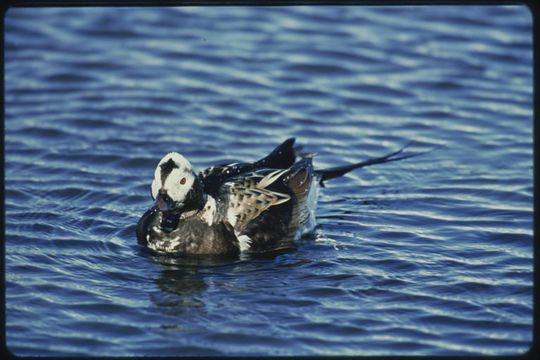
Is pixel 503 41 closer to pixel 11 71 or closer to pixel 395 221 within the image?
pixel 395 221

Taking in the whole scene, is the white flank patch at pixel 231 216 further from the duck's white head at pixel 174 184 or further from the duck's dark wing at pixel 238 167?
the duck's white head at pixel 174 184

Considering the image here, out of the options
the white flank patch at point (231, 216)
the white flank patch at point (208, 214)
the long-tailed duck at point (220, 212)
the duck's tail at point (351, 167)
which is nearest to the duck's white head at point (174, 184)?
the long-tailed duck at point (220, 212)

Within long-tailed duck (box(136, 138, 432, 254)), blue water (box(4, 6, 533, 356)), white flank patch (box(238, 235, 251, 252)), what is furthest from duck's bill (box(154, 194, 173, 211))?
white flank patch (box(238, 235, 251, 252))

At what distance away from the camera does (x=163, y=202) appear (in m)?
8.46

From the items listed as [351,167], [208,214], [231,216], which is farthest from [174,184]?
[351,167]

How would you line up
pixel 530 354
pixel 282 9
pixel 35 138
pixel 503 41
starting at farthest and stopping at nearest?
pixel 282 9
pixel 503 41
pixel 35 138
pixel 530 354

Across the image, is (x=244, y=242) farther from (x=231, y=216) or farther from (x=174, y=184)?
(x=174, y=184)

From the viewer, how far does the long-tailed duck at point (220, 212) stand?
28.1 ft

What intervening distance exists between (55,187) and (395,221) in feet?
13.7

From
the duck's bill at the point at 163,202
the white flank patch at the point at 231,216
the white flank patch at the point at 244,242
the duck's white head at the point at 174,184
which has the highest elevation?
the duck's white head at the point at 174,184

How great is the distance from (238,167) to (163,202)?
137 cm

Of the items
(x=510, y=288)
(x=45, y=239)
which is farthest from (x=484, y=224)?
(x=45, y=239)

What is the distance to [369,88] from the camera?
45.2 feet

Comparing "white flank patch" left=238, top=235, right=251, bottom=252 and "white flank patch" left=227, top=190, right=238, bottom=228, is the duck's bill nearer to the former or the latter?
"white flank patch" left=227, top=190, right=238, bottom=228
